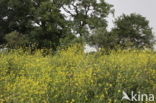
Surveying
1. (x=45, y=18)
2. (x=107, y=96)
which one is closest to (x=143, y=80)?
(x=107, y=96)

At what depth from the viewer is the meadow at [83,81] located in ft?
24.4

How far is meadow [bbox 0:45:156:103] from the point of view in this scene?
744 centimetres

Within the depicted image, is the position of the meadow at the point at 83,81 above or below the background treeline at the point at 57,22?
below

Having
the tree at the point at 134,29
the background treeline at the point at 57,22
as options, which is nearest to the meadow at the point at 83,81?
the background treeline at the point at 57,22

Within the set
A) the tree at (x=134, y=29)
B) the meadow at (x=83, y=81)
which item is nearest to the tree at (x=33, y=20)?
the tree at (x=134, y=29)

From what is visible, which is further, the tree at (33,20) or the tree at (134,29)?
the tree at (134,29)

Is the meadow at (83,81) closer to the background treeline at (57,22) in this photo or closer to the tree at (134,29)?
the background treeline at (57,22)

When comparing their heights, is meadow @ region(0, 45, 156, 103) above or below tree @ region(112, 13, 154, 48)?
below

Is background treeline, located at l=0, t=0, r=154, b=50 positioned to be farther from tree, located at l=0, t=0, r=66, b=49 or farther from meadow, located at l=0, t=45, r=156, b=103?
meadow, located at l=0, t=45, r=156, b=103

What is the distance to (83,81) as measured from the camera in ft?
25.8

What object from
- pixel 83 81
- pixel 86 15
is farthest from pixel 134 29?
pixel 83 81

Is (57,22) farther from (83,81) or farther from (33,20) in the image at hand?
(83,81)

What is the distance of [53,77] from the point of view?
8.64 meters

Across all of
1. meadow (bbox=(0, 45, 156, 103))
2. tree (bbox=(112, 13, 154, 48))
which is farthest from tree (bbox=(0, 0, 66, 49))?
meadow (bbox=(0, 45, 156, 103))
